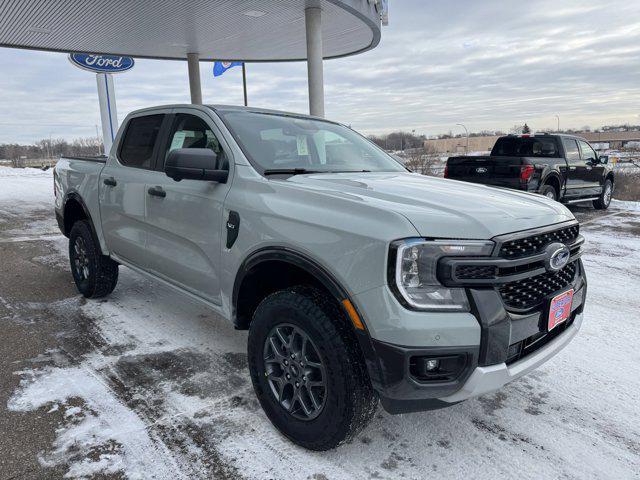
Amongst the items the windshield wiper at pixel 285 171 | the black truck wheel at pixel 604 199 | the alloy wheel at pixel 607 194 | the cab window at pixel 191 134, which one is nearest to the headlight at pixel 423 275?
the windshield wiper at pixel 285 171

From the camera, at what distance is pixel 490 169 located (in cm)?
991

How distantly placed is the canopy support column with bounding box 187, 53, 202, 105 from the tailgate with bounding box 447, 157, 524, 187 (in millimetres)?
9910

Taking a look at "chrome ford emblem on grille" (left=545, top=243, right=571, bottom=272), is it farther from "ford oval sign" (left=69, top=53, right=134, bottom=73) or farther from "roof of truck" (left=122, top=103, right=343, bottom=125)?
"ford oval sign" (left=69, top=53, right=134, bottom=73)

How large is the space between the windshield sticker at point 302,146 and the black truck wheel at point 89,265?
2.46m

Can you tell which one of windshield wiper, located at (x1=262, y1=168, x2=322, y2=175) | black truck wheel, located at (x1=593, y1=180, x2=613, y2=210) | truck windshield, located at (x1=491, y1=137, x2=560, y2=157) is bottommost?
black truck wheel, located at (x1=593, y1=180, x2=613, y2=210)

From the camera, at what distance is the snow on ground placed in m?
2.44

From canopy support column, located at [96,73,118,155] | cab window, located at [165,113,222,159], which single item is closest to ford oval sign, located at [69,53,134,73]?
canopy support column, located at [96,73,118,155]

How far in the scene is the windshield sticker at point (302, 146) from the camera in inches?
137

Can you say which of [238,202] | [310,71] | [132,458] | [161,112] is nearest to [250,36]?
[310,71]

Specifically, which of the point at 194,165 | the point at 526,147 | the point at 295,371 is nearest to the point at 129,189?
the point at 194,165

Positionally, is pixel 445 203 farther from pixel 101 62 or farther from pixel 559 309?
pixel 101 62

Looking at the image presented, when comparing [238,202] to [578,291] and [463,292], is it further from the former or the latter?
[578,291]

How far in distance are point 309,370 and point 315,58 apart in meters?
11.1

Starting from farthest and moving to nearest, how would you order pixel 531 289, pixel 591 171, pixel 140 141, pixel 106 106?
pixel 106 106 → pixel 591 171 → pixel 140 141 → pixel 531 289
